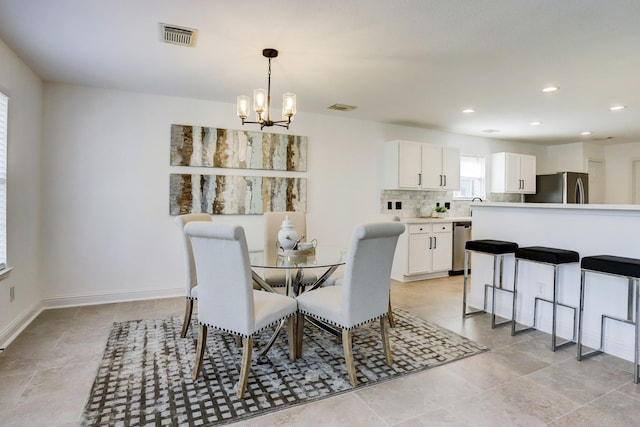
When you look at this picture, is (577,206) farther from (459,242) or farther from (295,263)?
(459,242)

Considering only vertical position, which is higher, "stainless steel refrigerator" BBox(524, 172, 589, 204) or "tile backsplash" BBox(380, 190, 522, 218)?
"stainless steel refrigerator" BBox(524, 172, 589, 204)

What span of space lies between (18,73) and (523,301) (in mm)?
4941

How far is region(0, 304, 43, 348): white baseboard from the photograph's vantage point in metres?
2.71

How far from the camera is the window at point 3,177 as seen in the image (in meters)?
2.74

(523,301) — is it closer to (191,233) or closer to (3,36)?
(191,233)

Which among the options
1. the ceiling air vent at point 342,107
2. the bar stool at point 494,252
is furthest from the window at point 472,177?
the bar stool at point 494,252

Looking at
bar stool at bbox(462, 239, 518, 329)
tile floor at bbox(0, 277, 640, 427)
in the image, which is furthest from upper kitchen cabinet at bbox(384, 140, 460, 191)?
tile floor at bbox(0, 277, 640, 427)

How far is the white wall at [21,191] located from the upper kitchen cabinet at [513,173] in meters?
6.64

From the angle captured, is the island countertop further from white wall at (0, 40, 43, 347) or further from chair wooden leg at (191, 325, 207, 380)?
white wall at (0, 40, 43, 347)

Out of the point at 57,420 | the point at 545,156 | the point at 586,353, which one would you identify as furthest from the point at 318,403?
the point at 545,156

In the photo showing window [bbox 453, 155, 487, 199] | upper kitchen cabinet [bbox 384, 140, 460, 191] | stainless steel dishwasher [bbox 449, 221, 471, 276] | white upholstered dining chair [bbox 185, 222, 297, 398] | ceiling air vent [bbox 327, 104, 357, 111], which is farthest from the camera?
window [bbox 453, 155, 487, 199]

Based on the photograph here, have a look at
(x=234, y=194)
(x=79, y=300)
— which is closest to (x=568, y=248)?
(x=234, y=194)

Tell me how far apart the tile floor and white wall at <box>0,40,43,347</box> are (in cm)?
32

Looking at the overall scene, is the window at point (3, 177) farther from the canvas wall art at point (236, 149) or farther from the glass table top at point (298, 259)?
the glass table top at point (298, 259)
